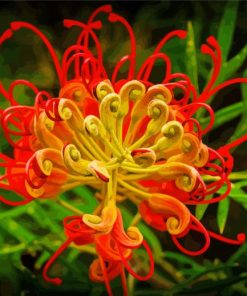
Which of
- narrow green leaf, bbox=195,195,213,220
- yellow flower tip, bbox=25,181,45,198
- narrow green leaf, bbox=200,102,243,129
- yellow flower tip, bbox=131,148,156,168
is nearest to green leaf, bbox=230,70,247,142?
narrow green leaf, bbox=200,102,243,129

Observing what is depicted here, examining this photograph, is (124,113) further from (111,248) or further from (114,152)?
(111,248)

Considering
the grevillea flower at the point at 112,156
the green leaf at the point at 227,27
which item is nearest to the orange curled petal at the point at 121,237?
the grevillea flower at the point at 112,156

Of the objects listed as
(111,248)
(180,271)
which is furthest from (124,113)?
(180,271)

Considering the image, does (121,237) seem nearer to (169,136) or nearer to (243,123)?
(169,136)

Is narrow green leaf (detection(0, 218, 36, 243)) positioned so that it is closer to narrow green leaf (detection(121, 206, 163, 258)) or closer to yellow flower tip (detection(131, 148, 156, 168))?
narrow green leaf (detection(121, 206, 163, 258))

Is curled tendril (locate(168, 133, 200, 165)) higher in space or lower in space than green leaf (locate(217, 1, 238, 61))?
lower

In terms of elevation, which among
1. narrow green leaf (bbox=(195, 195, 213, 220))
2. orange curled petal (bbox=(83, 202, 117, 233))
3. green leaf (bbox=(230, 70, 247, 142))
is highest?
green leaf (bbox=(230, 70, 247, 142))

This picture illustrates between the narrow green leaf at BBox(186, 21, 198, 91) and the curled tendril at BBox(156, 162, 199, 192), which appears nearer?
the curled tendril at BBox(156, 162, 199, 192)
